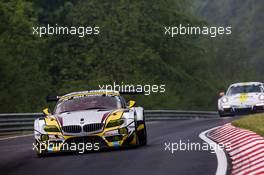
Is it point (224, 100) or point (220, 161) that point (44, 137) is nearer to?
point (220, 161)

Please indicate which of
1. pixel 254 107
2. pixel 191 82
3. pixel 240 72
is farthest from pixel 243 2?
pixel 254 107

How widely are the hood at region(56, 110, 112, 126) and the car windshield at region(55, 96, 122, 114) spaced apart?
0.75m

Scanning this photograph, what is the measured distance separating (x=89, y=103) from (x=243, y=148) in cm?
388

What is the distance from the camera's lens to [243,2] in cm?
11288

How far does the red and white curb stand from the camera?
11236 mm

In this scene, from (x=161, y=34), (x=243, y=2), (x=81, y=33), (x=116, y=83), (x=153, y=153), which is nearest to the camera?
(x=153, y=153)

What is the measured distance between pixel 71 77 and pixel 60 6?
17.7 feet

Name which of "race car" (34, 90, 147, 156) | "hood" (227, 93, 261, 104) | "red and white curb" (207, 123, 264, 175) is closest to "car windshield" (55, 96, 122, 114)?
"race car" (34, 90, 147, 156)

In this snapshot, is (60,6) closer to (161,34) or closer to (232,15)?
(161,34)

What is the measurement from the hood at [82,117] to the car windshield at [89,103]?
75 cm

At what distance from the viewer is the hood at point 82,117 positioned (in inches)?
598

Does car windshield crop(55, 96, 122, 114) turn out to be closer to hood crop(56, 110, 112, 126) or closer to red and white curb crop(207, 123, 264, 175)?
hood crop(56, 110, 112, 126)

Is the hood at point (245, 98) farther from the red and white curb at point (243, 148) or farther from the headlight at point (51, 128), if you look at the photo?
the headlight at point (51, 128)

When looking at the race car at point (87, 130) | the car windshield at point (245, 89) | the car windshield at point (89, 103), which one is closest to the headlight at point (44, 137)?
the race car at point (87, 130)
